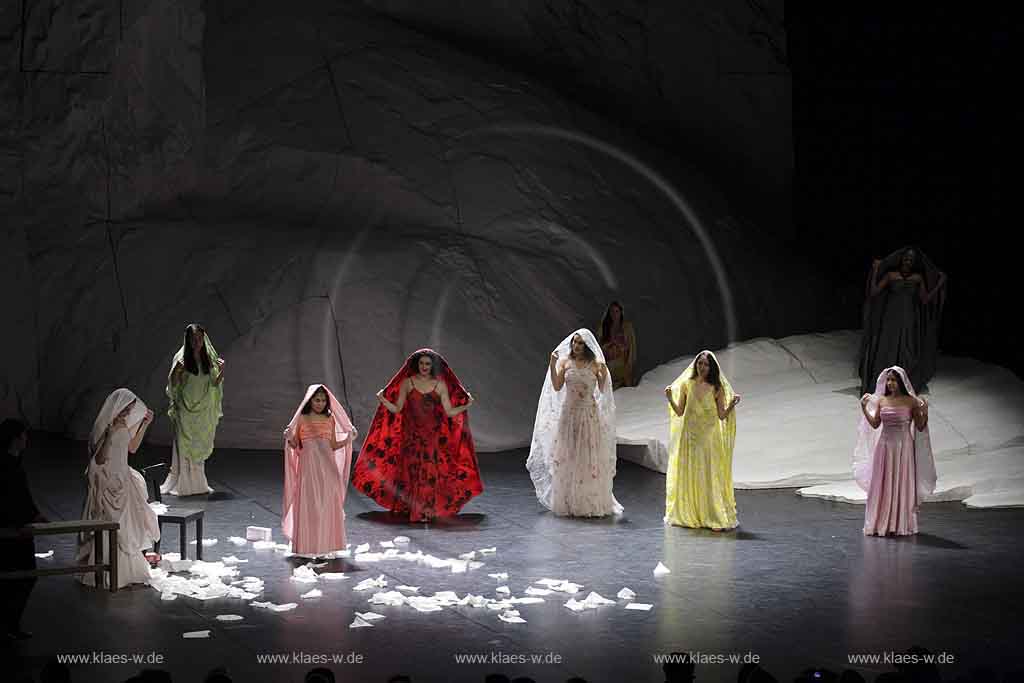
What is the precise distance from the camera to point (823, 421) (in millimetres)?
13547

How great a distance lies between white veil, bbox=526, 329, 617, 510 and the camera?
11.2 meters

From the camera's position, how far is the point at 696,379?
10.8 metres

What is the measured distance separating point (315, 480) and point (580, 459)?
8.14ft

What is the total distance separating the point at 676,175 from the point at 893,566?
9.89 m

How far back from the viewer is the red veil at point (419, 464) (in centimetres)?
1102

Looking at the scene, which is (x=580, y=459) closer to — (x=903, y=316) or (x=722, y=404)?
(x=722, y=404)

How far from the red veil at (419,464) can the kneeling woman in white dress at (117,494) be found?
101 inches

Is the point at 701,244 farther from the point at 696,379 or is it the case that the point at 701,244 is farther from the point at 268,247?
the point at 696,379

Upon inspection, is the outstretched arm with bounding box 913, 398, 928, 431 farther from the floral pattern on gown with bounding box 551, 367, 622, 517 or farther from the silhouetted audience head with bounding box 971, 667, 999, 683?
the silhouetted audience head with bounding box 971, 667, 999, 683

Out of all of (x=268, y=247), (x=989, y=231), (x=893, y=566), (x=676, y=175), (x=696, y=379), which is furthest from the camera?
(x=676, y=175)

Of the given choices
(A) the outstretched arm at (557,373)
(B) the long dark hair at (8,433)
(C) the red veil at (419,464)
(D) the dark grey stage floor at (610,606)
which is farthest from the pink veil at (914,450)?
(B) the long dark hair at (8,433)

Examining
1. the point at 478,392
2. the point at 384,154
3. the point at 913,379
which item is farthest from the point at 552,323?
the point at 913,379

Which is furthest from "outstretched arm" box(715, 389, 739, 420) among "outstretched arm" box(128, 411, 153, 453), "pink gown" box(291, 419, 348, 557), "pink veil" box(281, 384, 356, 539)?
"outstretched arm" box(128, 411, 153, 453)

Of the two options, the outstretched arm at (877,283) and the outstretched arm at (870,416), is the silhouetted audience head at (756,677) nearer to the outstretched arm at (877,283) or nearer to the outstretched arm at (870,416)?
the outstretched arm at (870,416)
